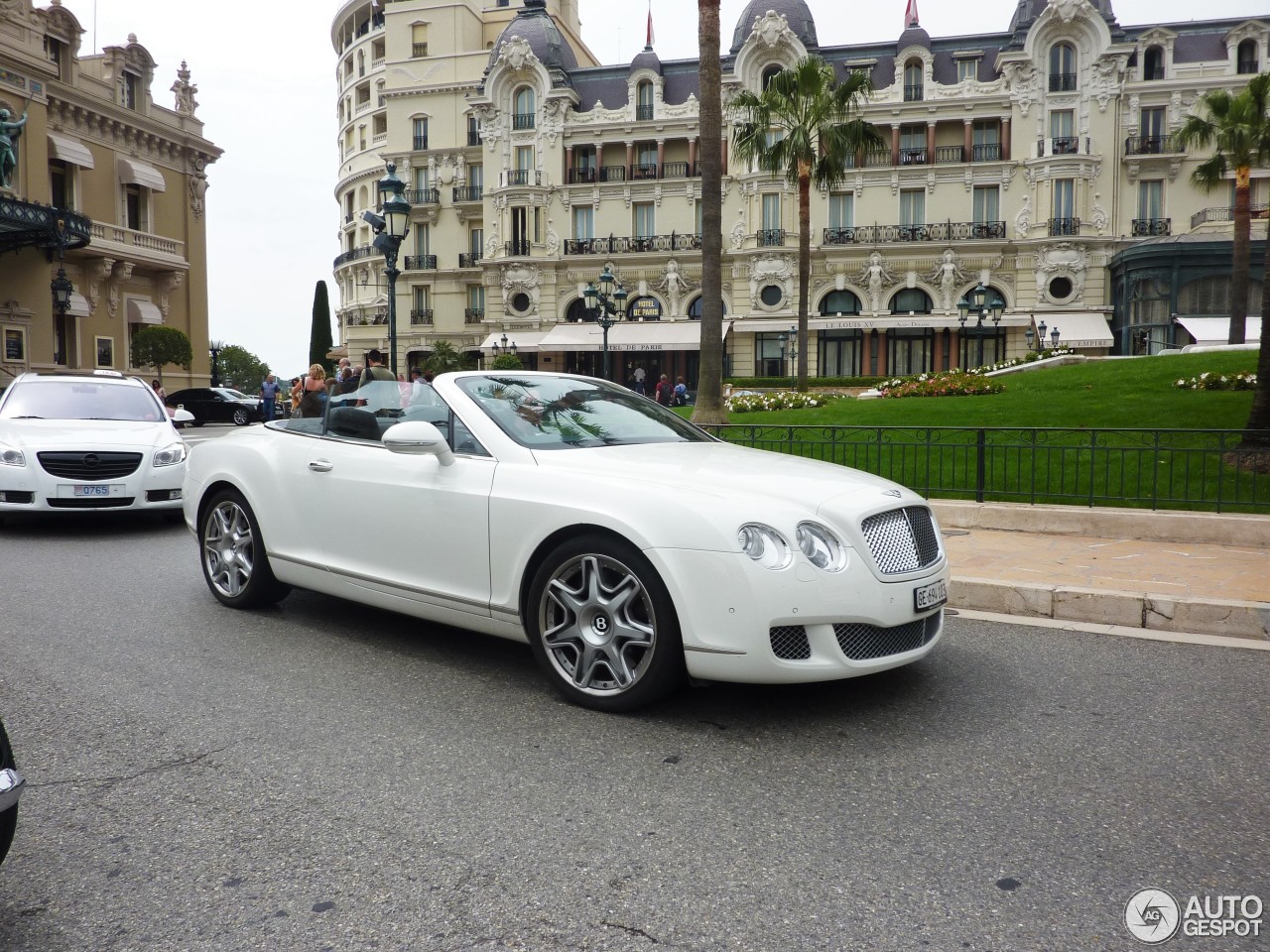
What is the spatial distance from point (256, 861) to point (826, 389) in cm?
3346

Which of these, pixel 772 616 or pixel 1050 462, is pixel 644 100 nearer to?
pixel 1050 462

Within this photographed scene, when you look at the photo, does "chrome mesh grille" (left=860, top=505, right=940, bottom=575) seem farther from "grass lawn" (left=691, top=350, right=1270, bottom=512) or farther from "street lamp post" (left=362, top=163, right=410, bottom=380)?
"street lamp post" (left=362, top=163, right=410, bottom=380)

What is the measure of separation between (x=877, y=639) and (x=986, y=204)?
44629mm

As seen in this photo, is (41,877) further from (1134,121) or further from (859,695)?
(1134,121)

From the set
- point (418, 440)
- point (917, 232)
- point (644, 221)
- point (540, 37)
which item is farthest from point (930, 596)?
point (540, 37)

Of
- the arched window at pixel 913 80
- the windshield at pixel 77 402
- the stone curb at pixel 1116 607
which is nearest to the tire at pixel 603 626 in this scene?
the stone curb at pixel 1116 607

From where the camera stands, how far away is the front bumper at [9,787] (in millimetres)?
2217

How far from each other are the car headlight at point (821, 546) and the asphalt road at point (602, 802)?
69cm

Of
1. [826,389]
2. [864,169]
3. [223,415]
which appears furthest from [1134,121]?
[223,415]

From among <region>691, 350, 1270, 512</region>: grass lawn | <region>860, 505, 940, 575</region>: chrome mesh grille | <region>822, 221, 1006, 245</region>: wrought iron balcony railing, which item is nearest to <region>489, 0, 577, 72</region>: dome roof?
<region>822, 221, 1006, 245</region>: wrought iron balcony railing

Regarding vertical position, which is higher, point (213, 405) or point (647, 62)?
point (647, 62)

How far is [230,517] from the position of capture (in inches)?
244

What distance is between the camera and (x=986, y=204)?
145 ft

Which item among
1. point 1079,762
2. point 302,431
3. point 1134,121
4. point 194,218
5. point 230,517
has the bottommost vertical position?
point 1079,762
